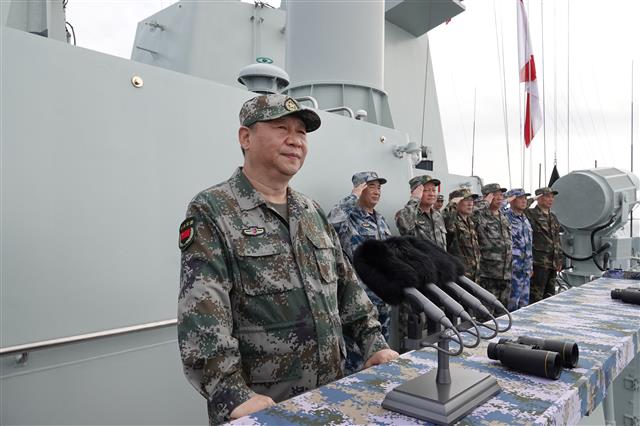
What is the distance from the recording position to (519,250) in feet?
17.9

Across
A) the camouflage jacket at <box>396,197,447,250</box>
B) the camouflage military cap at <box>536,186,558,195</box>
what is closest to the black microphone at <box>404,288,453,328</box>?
the camouflage jacket at <box>396,197,447,250</box>

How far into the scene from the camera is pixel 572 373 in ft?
4.10

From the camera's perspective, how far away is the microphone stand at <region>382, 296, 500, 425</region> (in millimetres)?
962

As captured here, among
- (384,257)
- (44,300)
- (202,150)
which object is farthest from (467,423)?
(202,150)

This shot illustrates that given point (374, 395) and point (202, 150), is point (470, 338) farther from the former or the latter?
point (202, 150)

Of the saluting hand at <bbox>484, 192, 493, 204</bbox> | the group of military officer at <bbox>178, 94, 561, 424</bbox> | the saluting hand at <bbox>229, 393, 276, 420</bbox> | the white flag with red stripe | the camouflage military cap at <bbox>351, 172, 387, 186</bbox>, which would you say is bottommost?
the saluting hand at <bbox>229, 393, 276, 420</bbox>

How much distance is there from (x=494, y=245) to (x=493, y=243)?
1.0 inches

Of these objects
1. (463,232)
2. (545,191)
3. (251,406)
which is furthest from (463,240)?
(251,406)

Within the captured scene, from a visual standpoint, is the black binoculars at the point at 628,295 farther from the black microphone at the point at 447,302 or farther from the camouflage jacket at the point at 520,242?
the camouflage jacket at the point at 520,242

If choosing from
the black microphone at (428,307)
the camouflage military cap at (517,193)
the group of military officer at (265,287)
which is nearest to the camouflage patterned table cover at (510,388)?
the group of military officer at (265,287)

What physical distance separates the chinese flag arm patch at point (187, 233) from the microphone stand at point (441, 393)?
68 centimetres

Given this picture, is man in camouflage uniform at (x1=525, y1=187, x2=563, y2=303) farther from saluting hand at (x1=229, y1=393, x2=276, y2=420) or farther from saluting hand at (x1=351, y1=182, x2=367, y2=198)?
saluting hand at (x1=229, y1=393, x2=276, y2=420)

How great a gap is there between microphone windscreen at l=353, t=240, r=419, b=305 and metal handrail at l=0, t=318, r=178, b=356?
1.39 m

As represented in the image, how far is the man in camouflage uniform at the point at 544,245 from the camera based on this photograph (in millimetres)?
5938
